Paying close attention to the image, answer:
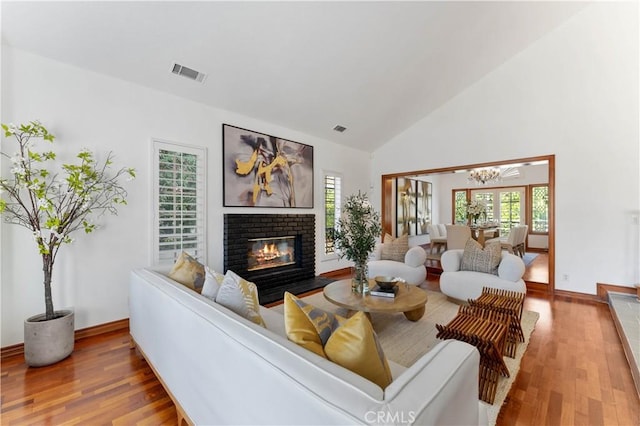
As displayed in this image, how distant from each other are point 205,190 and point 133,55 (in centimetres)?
167

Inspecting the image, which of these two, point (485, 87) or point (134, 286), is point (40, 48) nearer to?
point (134, 286)

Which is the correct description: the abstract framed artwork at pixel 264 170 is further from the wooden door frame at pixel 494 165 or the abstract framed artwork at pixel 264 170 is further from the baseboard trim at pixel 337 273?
the wooden door frame at pixel 494 165

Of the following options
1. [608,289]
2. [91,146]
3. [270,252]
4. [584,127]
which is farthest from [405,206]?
[91,146]

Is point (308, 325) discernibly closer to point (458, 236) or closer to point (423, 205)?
point (458, 236)

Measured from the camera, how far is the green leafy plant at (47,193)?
7.64 ft

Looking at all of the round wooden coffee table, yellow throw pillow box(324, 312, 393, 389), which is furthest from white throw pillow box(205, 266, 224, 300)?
the round wooden coffee table

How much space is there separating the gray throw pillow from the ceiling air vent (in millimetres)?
4289

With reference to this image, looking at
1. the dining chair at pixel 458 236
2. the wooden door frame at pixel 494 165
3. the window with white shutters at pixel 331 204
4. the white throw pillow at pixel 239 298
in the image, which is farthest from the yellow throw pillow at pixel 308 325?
the dining chair at pixel 458 236

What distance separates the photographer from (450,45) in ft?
12.1

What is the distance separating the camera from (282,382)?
0.87 meters

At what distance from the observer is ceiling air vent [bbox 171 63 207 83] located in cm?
308

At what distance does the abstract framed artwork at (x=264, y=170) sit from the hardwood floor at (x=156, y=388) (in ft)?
7.52

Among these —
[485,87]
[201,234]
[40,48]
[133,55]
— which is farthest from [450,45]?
[40,48]

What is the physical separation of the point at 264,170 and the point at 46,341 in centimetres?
314
